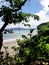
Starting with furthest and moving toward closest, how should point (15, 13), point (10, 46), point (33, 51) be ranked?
point (10, 46)
point (15, 13)
point (33, 51)

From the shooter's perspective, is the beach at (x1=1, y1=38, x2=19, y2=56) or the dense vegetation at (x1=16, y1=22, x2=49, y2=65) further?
the beach at (x1=1, y1=38, x2=19, y2=56)

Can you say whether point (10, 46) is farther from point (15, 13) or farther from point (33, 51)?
point (33, 51)

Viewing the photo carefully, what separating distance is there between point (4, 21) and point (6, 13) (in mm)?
727

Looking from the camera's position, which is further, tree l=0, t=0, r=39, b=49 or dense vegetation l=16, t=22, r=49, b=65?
tree l=0, t=0, r=39, b=49

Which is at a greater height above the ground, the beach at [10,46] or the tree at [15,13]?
the tree at [15,13]

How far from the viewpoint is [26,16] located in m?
8.31

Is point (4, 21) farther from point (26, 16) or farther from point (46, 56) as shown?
point (46, 56)

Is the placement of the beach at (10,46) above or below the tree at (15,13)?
below

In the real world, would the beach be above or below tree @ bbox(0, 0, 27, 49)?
below

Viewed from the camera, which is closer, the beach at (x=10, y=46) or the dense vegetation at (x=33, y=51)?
the dense vegetation at (x=33, y=51)

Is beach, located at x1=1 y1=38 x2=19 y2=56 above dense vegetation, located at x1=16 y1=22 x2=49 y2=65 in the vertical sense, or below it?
below

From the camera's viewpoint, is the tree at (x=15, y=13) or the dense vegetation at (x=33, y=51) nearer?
the dense vegetation at (x=33, y=51)

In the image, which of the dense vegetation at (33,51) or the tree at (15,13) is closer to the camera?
the dense vegetation at (33,51)

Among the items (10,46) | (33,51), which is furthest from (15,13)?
(10,46)
